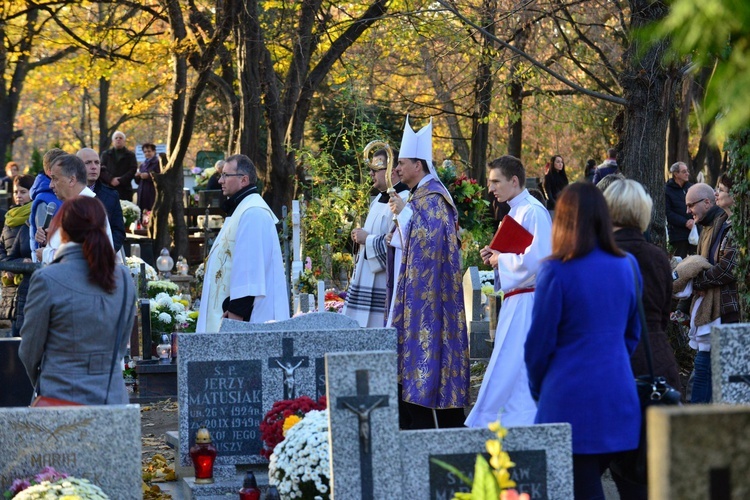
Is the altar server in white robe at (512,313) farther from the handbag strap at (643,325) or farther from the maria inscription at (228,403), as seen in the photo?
the handbag strap at (643,325)

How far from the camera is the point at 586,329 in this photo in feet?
16.7

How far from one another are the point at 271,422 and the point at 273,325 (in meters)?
0.99

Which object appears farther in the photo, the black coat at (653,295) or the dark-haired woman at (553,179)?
the dark-haired woman at (553,179)

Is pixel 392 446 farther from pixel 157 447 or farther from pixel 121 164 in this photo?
pixel 121 164

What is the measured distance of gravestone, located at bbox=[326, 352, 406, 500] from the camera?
194 inches

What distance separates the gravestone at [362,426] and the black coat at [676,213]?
12.6 meters

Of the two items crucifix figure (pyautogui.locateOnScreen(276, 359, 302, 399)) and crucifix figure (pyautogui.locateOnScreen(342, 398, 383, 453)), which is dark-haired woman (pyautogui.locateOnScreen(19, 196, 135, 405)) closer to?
crucifix figure (pyautogui.locateOnScreen(342, 398, 383, 453))

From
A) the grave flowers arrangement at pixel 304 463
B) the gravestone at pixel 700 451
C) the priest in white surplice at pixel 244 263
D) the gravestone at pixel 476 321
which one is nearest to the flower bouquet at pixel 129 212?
the gravestone at pixel 476 321

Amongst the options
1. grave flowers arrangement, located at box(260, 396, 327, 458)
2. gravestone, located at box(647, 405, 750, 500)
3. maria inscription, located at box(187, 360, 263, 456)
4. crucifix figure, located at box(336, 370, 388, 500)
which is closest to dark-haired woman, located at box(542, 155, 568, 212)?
maria inscription, located at box(187, 360, 263, 456)

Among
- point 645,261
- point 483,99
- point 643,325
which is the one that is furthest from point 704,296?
point 483,99

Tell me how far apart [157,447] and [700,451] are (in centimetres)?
706

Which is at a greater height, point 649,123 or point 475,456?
point 649,123

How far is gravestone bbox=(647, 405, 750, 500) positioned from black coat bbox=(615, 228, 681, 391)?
3079 mm

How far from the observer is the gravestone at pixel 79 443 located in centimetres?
528
